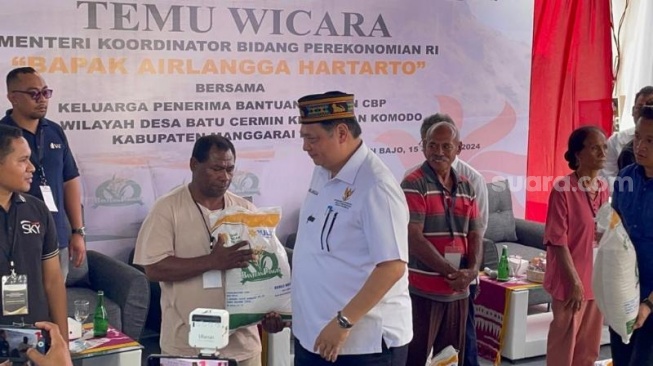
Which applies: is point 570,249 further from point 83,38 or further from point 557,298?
point 83,38

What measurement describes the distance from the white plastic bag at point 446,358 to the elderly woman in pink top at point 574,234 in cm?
56

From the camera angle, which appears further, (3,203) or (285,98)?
(285,98)

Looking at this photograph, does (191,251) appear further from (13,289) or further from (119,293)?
(119,293)

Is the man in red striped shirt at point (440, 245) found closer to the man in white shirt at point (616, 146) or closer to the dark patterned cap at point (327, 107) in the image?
the dark patterned cap at point (327, 107)

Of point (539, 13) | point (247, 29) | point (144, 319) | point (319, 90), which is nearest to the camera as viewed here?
point (144, 319)

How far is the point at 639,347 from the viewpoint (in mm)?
2926

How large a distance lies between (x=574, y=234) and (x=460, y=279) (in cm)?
60

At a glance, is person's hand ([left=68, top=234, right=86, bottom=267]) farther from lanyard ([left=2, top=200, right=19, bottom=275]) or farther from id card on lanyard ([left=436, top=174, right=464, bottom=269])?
id card on lanyard ([left=436, top=174, right=464, bottom=269])

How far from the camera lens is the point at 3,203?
8.27 feet

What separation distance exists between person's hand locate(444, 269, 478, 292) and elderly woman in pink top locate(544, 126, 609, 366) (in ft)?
1.35

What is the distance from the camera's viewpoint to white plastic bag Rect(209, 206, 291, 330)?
2.67 meters

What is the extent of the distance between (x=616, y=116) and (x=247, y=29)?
11.2ft

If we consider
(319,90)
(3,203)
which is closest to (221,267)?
(3,203)

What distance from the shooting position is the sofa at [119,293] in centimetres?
436
